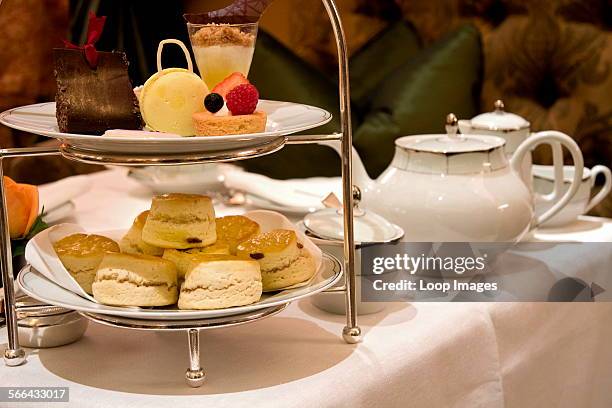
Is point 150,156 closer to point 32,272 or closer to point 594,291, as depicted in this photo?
point 32,272

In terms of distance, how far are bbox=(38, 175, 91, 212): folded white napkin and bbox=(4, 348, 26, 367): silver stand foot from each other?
1.68 feet

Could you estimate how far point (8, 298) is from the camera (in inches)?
30.1

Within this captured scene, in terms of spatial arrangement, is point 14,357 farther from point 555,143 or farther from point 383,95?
point 383,95

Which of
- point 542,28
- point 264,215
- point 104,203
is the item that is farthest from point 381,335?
point 542,28

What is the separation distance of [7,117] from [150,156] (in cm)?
15

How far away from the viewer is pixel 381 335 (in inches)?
33.0

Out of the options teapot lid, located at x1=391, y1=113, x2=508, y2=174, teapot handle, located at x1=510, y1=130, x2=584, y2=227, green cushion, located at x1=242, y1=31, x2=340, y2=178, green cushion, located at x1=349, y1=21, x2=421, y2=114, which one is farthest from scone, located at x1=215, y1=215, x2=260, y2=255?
green cushion, located at x1=349, y1=21, x2=421, y2=114

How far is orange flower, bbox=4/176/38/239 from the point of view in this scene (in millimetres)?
895

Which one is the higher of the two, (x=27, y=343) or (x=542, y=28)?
(x=542, y=28)

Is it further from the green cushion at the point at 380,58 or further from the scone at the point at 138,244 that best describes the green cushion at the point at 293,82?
the scone at the point at 138,244

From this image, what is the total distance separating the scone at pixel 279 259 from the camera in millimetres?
750

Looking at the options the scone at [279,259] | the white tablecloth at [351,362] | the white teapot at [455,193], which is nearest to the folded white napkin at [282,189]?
the white teapot at [455,193]

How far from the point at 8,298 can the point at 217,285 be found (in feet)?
0.65

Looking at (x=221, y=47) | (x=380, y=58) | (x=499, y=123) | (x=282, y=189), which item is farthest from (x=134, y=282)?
(x=380, y=58)
